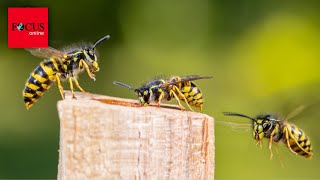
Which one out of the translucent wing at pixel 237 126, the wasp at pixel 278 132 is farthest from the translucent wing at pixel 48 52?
the wasp at pixel 278 132

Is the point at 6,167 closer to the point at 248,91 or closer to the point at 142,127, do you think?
the point at 248,91

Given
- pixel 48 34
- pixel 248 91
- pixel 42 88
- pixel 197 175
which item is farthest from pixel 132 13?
pixel 197 175

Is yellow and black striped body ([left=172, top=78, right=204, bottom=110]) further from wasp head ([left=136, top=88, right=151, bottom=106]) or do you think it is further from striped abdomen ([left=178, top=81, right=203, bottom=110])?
wasp head ([left=136, top=88, right=151, bottom=106])

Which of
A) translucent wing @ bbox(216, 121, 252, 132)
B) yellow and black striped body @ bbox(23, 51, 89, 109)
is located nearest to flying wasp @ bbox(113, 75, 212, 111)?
translucent wing @ bbox(216, 121, 252, 132)

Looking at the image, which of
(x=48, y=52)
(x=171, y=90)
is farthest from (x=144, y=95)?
(x=48, y=52)

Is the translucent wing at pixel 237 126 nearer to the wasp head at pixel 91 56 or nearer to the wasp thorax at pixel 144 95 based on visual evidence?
the wasp thorax at pixel 144 95
